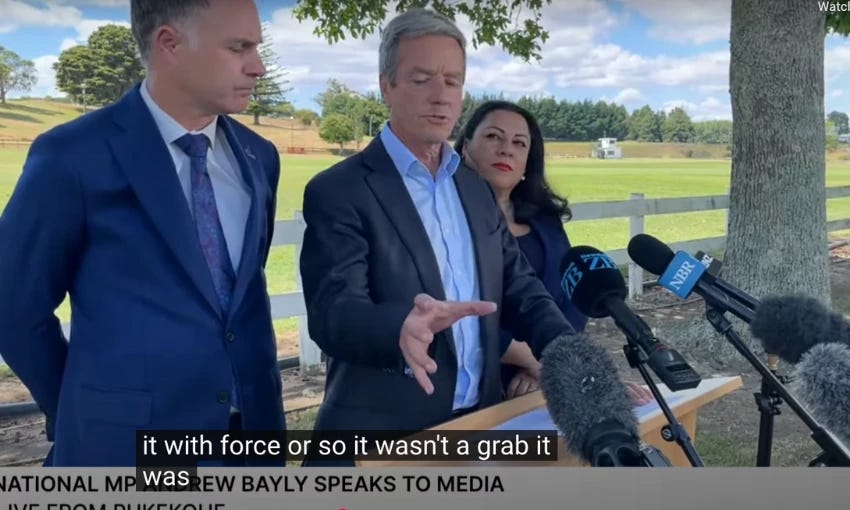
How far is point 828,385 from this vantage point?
1.12 m

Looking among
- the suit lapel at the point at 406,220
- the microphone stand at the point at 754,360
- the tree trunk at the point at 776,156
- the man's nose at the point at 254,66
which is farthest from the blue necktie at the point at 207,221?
the tree trunk at the point at 776,156

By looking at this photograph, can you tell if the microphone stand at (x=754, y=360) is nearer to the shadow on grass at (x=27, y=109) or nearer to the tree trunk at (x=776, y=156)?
the shadow on grass at (x=27, y=109)

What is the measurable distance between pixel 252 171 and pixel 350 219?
23cm

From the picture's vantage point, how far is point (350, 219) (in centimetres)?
148

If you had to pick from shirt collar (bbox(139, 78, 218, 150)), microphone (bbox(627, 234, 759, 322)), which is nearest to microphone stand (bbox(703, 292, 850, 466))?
microphone (bbox(627, 234, 759, 322))

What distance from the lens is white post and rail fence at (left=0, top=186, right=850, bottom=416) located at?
13.5ft

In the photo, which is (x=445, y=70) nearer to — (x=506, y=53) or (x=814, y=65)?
(x=506, y=53)

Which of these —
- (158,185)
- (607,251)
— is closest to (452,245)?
(158,185)

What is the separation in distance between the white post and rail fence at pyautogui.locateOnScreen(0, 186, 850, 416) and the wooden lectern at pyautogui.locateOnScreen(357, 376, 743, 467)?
2456 mm

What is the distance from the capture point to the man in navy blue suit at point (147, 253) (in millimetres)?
1311

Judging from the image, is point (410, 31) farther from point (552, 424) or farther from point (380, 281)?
point (552, 424)

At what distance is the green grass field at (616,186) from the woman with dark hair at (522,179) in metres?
0.17

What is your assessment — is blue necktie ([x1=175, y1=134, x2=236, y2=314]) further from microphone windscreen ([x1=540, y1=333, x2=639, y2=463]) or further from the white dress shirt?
microphone windscreen ([x1=540, y1=333, x2=639, y2=463])

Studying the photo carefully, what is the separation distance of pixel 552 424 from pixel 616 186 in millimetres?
4013
